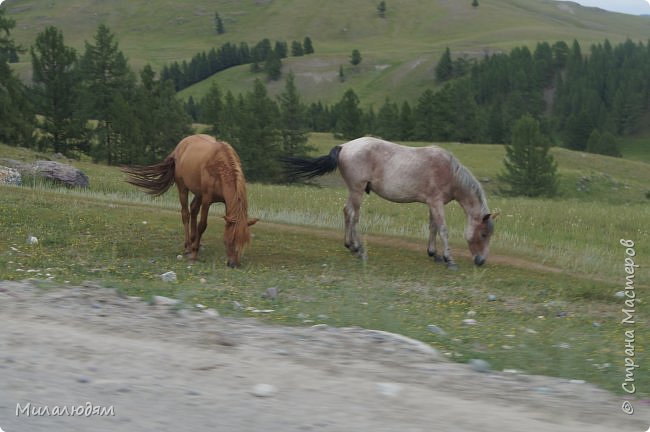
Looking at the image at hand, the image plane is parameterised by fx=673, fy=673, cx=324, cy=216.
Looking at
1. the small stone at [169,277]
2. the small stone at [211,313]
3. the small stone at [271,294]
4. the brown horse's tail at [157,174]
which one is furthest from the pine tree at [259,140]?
the small stone at [211,313]

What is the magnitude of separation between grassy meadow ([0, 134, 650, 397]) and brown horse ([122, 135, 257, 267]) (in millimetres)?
580

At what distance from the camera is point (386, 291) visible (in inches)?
426

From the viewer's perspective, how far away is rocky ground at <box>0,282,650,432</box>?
15.5 ft

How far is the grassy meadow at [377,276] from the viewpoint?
7.52 meters

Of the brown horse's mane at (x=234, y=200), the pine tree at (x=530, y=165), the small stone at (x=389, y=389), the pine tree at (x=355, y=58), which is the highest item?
the pine tree at (x=355, y=58)

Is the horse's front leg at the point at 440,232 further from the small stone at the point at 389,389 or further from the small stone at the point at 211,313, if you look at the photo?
the small stone at the point at 389,389

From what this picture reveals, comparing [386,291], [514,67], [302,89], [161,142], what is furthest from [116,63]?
[302,89]

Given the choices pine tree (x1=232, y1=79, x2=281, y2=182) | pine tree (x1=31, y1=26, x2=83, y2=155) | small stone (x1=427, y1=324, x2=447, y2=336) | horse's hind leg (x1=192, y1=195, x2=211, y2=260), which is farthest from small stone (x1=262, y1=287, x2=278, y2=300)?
pine tree (x1=31, y1=26, x2=83, y2=155)

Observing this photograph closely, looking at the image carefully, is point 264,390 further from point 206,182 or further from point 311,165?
point 311,165

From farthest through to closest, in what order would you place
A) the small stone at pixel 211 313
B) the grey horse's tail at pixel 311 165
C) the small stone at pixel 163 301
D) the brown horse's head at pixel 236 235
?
the grey horse's tail at pixel 311 165 < the brown horse's head at pixel 236 235 < the small stone at pixel 163 301 < the small stone at pixel 211 313

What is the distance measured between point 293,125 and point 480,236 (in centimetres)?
5340

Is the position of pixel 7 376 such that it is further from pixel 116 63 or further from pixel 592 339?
pixel 116 63

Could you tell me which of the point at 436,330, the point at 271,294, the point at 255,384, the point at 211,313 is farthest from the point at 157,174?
the point at 255,384

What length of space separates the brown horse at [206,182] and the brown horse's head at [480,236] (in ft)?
16.3
